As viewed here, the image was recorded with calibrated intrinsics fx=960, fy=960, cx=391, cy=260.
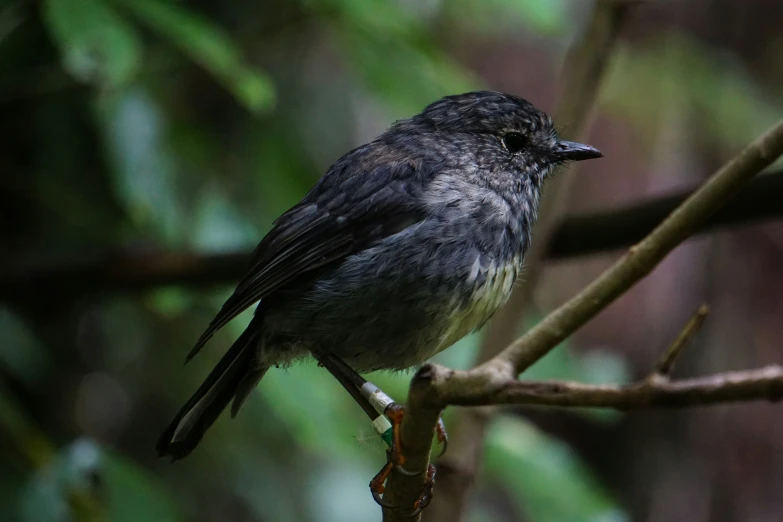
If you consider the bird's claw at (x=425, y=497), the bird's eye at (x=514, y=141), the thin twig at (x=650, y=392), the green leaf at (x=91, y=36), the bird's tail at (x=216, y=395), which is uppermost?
the green leaf at (x=91, y=36)

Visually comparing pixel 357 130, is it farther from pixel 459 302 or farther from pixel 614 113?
pixel 459 302

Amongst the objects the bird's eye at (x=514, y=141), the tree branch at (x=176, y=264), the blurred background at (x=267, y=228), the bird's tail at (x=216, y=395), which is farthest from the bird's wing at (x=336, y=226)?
the tree branch at (x=176, y=264)

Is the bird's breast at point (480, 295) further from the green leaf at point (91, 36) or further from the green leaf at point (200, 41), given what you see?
the green leaf at point (91, 36)

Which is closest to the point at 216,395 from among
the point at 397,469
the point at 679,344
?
the point at 397,469

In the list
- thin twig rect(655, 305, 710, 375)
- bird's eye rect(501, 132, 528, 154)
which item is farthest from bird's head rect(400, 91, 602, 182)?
thin twig rect(655, 305, 710, 375)

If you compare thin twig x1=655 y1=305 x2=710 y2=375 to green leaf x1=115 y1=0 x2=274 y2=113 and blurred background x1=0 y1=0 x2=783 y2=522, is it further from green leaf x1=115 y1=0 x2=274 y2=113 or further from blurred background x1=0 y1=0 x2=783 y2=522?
green leaf x1=115 y1=0 x2=274 y2=113

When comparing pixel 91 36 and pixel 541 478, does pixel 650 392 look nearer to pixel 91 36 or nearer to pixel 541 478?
pixel 91 36
